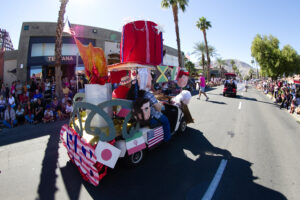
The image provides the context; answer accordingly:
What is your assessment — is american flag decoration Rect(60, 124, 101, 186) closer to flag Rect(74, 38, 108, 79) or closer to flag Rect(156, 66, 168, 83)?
flag Rect(74, 38, 108, 79)

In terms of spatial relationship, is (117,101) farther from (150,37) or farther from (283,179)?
(283,179)

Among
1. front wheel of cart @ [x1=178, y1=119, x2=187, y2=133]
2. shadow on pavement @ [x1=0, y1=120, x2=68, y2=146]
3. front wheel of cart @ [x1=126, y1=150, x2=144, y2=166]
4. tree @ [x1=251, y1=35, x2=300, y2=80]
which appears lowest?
shadow on pavement @ [x1=0, y1=120, x2=68, y2=146]

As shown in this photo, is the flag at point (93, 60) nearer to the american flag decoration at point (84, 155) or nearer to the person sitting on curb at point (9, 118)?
the american flag decoration at point (84, 155)

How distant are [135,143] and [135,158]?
1.39 feet

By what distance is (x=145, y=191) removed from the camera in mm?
2477

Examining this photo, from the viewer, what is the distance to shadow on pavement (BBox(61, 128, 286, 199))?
2.40m

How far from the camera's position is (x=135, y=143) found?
2.91m

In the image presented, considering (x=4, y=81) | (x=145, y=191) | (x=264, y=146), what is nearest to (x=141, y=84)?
(x=145, y=191)

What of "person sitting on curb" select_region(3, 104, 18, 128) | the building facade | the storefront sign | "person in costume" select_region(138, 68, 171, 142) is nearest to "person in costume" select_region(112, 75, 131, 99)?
"person in costume" select_region(138, 68, 171, 142)

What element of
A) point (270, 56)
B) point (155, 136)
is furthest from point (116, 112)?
point (270, 56)

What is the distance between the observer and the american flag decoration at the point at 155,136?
3.25 metres

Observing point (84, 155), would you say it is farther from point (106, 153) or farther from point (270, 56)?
point (270, 56)

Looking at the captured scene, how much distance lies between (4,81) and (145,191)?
63.4 feet

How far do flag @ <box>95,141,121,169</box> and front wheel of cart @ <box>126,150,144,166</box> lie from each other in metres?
0.46
